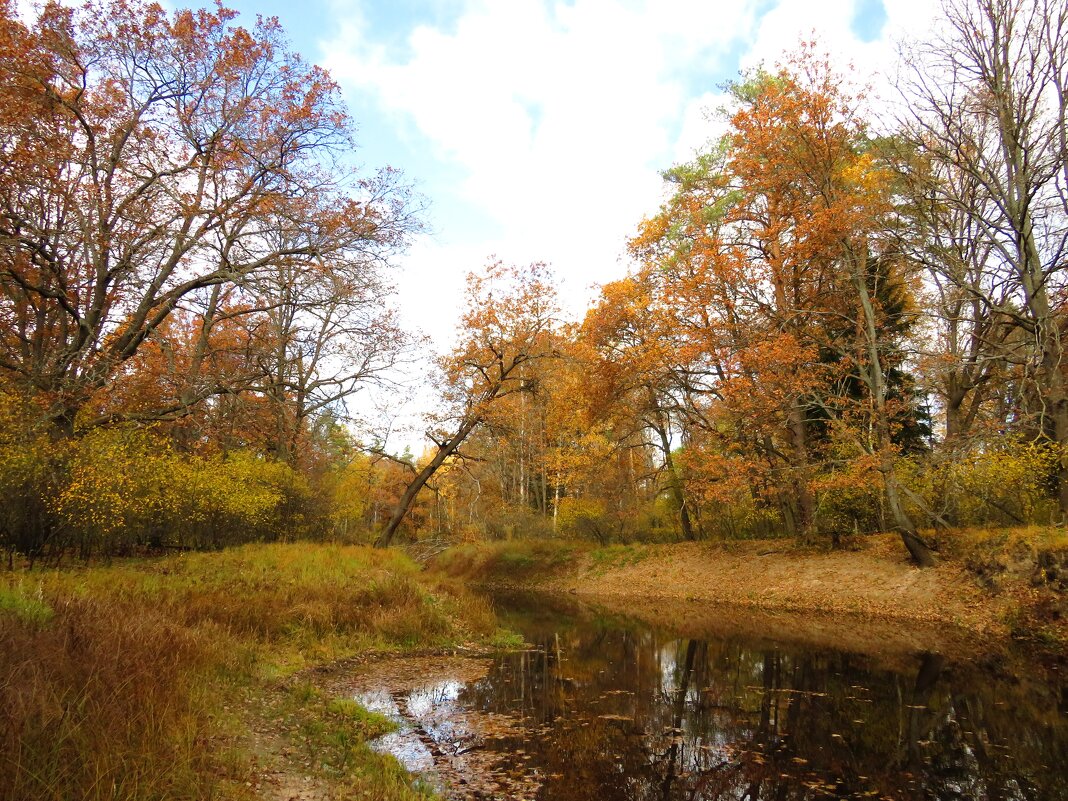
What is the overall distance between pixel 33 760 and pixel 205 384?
1250 centimetres

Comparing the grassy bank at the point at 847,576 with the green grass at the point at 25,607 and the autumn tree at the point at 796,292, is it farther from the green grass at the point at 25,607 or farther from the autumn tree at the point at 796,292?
the green grass at the point at 25,607

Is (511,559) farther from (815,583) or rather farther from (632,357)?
(815,583)

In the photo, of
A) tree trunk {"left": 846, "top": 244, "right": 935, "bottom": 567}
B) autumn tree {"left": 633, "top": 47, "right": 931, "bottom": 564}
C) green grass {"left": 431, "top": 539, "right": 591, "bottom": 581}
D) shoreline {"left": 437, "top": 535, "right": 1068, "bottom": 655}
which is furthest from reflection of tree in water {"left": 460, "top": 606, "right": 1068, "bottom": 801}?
green grass {"left": 431, "top": 539, "right": 591, "bottom": 581}

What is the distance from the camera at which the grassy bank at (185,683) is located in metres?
3.74

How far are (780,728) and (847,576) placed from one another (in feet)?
40.3

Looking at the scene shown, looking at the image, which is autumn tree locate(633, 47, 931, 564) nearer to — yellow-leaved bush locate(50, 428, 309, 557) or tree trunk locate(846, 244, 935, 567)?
tree trunk locate(846, 244, 935, 567)

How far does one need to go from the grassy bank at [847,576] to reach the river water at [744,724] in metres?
2.20

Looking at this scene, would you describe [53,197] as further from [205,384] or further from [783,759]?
[783,759]

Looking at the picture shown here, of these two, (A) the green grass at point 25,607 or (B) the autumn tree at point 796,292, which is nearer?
(A) the green grass at point 25,607

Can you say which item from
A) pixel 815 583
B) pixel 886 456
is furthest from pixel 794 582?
pixel 886 456

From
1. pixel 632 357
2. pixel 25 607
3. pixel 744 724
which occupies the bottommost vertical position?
pixel 744 724

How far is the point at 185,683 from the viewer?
5.86 meters

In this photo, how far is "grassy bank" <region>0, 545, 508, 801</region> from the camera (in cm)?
374

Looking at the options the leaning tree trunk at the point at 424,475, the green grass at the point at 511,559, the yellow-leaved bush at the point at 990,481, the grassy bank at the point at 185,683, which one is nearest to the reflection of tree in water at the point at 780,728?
the grassy bank at the point at 185,683
